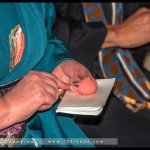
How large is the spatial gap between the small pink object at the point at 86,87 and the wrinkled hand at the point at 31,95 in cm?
5

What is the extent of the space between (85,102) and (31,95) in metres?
0.12

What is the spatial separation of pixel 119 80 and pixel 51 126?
0.48 metres

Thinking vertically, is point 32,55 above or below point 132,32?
above

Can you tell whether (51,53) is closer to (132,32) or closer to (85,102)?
(85,102)

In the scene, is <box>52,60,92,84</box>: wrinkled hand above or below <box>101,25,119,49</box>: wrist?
above

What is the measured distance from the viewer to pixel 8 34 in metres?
0.69

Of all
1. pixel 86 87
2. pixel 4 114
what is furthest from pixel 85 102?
pixel 4 114

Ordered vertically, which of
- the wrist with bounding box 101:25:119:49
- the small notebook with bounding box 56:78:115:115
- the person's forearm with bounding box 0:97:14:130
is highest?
the person's forearm with bounding box 0:97:14:130

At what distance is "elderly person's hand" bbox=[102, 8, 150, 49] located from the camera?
1097mm

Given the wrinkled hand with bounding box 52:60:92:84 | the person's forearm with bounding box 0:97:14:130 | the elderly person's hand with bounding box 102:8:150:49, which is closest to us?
the person's forearm with bounding box 0:97:14:130

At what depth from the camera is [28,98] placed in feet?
2.04

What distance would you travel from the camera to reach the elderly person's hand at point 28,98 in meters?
0.61

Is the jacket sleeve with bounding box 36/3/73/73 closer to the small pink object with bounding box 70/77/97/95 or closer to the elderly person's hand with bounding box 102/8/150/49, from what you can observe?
the small pink object with bounding box 70/77/97/95

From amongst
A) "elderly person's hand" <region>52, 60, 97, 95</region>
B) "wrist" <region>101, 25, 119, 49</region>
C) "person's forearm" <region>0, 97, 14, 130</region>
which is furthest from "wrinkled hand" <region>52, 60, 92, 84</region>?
"wrist" <region>101, 25, 119, 49</region>
